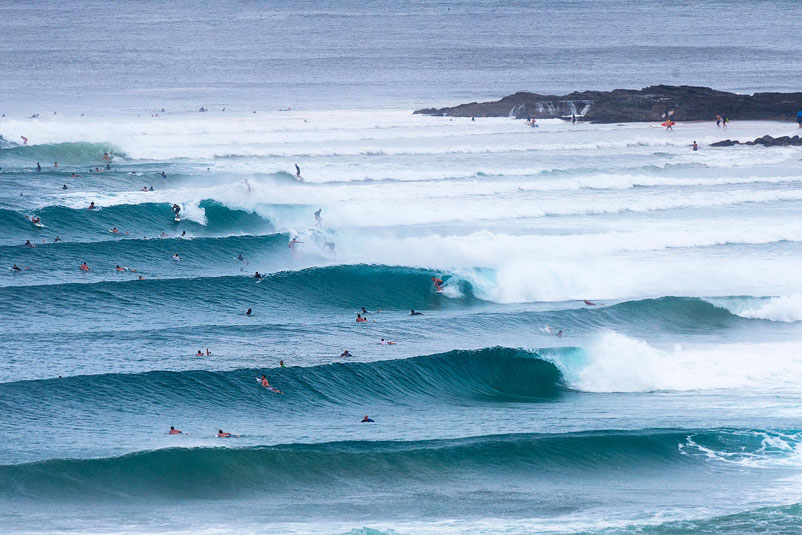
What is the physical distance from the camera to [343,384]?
24750 mm

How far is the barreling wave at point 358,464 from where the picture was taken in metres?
19.1

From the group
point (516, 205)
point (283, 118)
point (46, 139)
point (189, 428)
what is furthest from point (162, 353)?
point (283, 118)

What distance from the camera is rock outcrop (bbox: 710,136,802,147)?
56531 mm

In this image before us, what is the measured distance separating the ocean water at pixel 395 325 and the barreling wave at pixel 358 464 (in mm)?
54

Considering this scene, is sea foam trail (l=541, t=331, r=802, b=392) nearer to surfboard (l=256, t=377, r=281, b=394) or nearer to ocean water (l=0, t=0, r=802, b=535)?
ocean water (l=0, t=0, r=802, b=535)

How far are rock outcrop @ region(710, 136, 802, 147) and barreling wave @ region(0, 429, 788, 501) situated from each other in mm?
37947

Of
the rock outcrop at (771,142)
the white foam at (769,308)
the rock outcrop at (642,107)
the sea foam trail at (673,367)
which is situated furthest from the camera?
the rock outcrop at (642,107)

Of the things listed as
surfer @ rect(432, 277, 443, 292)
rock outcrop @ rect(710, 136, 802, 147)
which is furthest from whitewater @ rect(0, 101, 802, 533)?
rock outcrop @ rect(710, 136, 802, 147)

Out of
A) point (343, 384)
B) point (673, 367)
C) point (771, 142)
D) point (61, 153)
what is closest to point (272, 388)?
point (343, 384)

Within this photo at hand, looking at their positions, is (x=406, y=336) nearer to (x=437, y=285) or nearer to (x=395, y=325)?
(x=395, y=325)

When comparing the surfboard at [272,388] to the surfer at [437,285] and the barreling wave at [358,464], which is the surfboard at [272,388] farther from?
the surfer at [437,285]

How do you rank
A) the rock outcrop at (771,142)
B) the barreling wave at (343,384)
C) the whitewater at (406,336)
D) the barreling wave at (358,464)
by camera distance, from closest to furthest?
the barreling wave at (358,464), the whitewater at (406,336), the barreling wave at (343,384), the rock outcrop at (771,142)

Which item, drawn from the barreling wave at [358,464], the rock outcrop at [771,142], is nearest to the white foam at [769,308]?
the barreling wave at [358,464]

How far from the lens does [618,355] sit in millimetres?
26594
